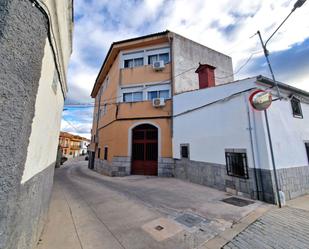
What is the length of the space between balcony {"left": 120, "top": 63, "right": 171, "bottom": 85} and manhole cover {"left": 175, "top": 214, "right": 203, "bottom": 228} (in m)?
9.25

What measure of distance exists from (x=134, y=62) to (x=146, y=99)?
355cm

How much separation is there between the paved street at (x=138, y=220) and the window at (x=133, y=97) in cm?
739

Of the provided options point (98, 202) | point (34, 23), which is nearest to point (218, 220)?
point (98, 202)

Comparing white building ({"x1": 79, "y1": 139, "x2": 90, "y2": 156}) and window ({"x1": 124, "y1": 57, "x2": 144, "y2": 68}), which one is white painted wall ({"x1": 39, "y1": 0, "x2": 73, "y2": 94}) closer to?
window ({"x1": 124, "y1": 57, "x2": 144, "y2": 68})

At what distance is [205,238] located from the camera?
3104 millimetres

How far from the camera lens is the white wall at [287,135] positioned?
5547 mm

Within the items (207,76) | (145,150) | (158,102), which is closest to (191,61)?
(207,76)

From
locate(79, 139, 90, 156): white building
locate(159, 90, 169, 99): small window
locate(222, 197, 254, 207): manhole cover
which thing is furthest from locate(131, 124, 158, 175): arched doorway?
locate(79, 139, 90, 156): white building

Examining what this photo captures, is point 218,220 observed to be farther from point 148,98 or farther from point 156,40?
point 156,40

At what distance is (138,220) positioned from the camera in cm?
388

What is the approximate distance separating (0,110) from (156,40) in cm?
1253

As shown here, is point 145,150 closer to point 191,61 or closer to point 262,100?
point 262,100

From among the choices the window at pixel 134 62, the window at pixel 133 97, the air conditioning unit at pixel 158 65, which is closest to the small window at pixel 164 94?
the window at pixel 133 97

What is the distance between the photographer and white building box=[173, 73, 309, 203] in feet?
17.6
